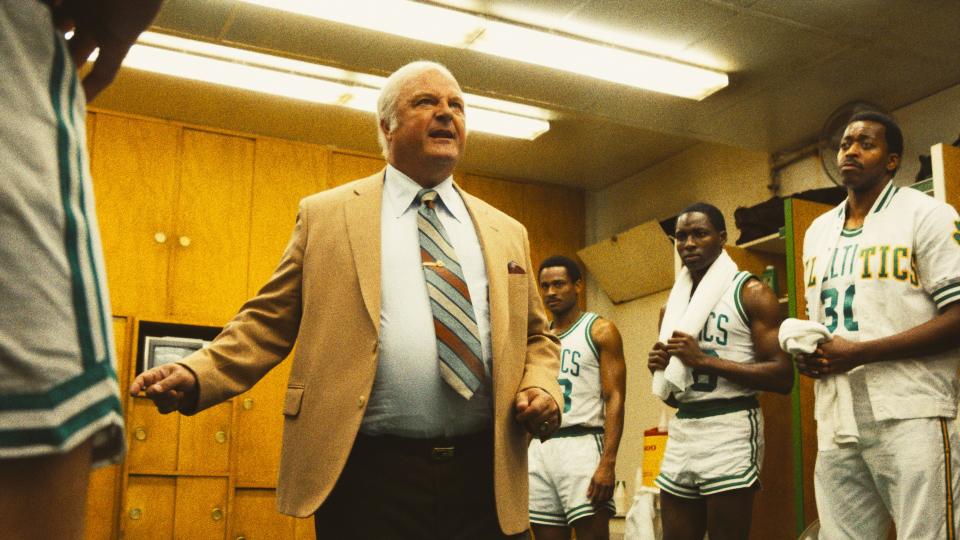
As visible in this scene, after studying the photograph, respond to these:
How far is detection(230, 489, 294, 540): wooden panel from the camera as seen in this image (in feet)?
22.4

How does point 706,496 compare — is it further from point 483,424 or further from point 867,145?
point 483,424

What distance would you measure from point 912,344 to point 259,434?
197 inches

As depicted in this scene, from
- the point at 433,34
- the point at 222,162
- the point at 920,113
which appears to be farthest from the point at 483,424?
the point at 222,162

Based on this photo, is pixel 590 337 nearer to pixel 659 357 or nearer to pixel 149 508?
pixel 659 357

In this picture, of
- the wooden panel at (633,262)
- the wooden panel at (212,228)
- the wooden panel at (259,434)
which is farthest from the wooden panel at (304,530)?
the wooden panel at (633,262)

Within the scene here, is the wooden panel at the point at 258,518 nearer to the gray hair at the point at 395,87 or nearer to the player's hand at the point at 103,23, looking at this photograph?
the gray hair at the point at 395,87

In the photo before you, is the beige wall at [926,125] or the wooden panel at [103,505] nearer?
the beige wall at [926,125]

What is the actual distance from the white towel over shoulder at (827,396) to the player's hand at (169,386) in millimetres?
2217

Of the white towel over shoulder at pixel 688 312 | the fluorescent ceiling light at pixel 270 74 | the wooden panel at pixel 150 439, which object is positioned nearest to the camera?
the white towel over shoulder at pixel 688 312

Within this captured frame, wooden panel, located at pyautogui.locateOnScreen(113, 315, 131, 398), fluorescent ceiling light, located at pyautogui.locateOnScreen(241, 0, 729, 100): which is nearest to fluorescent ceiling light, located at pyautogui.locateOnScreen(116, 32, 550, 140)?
fluorescent ceiling light, located at pyautogui.locateOnScreen(241, 0, 729, 100)

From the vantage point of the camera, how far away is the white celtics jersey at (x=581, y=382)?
5043 mm

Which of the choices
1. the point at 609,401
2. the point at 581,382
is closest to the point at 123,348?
the point at 581,382

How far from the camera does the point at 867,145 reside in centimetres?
366

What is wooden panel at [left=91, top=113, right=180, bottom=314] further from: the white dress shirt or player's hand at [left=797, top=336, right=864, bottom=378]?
the white dress shirt
